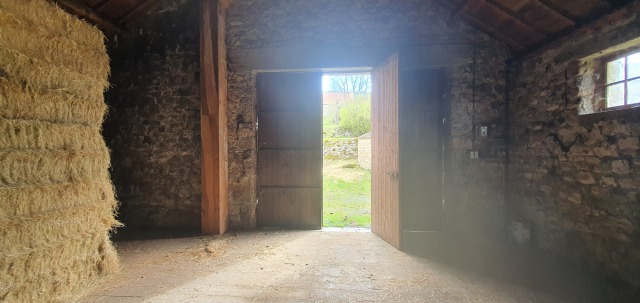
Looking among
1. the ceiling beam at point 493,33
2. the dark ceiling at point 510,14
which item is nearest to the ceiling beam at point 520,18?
the dark ceiling at point 510,14

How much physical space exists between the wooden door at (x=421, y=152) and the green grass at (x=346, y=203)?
813mm

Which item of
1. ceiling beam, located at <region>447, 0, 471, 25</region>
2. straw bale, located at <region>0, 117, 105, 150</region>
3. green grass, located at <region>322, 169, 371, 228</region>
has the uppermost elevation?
ceiling beam, located at <region>447, 0, 471, 25</region>

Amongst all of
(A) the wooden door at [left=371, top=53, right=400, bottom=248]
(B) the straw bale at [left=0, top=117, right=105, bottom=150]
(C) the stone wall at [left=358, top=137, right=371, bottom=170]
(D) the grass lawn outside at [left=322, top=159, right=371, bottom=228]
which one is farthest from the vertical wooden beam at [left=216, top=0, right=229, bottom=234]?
(C) the stone wall at [left=358, top=137, right=371, bottom=170]

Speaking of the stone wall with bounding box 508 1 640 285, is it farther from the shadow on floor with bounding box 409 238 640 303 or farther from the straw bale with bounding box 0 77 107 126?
the straw bale with bounding box 0 77 107 126

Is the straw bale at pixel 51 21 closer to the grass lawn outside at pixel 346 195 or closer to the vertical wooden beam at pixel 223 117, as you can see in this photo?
the vertical wooden beam at pixel 223 117

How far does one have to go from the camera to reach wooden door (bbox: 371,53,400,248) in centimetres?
326

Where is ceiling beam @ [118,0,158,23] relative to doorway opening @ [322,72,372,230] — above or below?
above

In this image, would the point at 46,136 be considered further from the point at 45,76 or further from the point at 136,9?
the point at 136,9

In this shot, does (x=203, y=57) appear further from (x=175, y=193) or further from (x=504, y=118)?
(x=504, y=118)

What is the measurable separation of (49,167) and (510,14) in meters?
4.58

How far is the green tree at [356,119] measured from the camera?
12.6 meters

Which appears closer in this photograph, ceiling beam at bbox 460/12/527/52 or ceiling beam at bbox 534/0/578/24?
ceiling beam at bbox 534/0/578/24

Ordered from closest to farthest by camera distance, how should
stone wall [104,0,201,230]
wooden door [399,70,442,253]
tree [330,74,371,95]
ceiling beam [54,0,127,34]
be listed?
ceiling beam [54,0,127,34] < wooden door [399,70,442,253] < stone wall [104,0,201,230] < tree [330,74,371,95]

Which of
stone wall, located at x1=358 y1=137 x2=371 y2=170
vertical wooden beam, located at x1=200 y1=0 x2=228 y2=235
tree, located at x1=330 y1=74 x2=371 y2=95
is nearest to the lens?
vertical wooden beam, located at x1=200 y1=0 x2=228 y2=235
